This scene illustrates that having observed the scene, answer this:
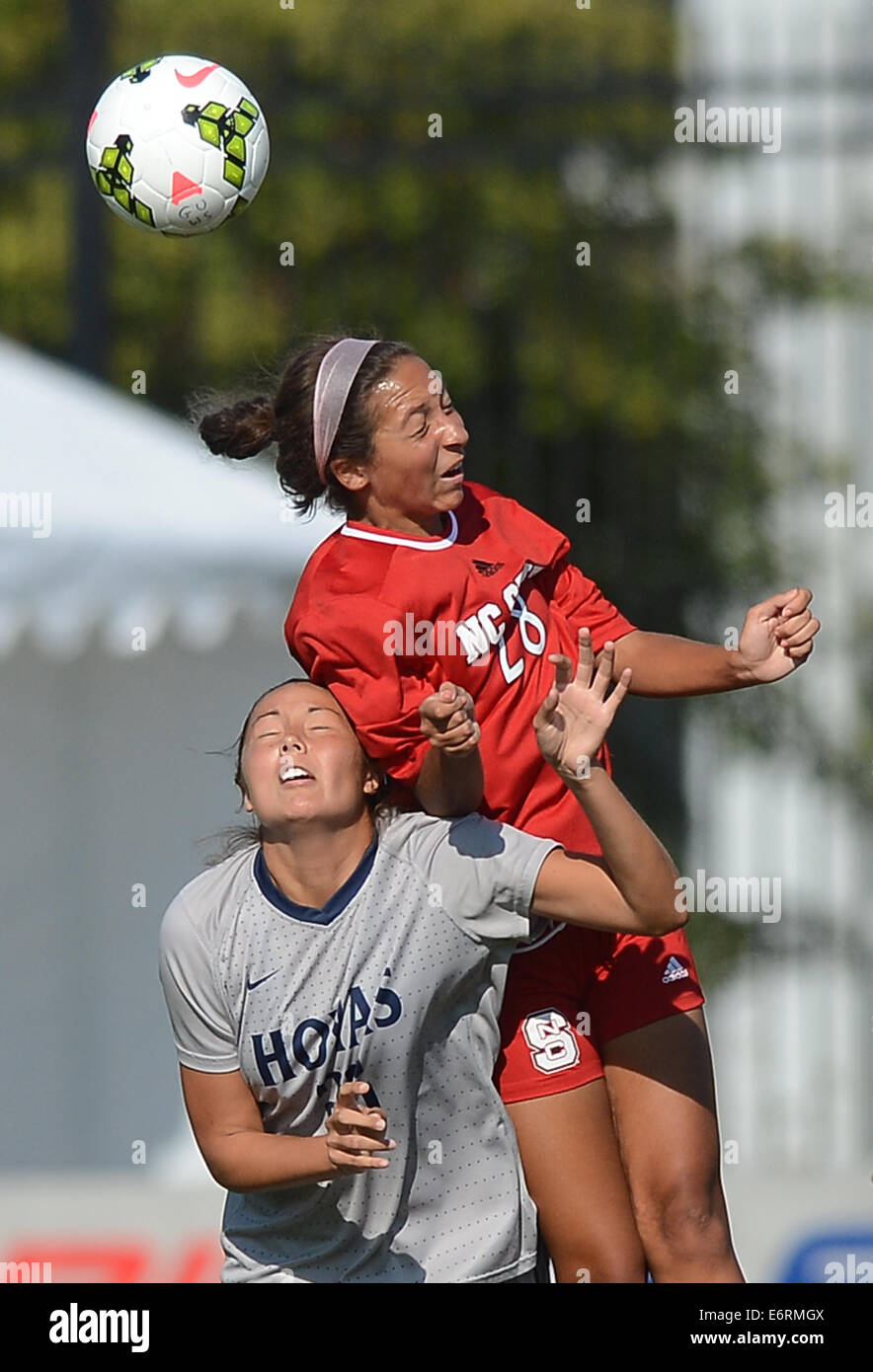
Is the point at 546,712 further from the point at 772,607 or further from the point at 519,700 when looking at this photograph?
the point at 772,607

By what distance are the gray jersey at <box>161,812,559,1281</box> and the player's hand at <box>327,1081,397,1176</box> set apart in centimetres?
21

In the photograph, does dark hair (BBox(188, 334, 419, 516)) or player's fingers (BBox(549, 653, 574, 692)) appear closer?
player's fingers (BBox(549, 653, 574, 692))

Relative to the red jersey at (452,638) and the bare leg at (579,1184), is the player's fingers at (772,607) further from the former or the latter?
the bare leg at (579,1184)

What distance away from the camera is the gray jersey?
3.10 m

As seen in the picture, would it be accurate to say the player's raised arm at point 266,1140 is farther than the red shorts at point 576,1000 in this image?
No

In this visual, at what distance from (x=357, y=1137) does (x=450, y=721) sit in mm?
604

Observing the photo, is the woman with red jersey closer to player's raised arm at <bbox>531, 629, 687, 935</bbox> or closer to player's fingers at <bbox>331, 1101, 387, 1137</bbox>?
player's raised arm at <bbox>531, 629, 687, 935</bbox>

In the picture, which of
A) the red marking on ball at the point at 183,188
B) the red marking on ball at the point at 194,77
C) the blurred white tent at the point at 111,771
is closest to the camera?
the red marking on ball at the point at 183,188

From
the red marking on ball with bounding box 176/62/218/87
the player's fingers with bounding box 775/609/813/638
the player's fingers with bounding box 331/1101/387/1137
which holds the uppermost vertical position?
the red marking on ball with bounding box 176/62/218/87

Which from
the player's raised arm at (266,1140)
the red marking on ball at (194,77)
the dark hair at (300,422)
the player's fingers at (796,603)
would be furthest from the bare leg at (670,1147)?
the red marking on ball at (194,77)

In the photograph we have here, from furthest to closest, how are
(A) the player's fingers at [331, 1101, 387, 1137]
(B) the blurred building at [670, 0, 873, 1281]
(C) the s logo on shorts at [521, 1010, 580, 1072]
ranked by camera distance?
1. (B) the blurred building at [670, 0, 873, 1281]
2. (C) the s logo on shorts at [521, 1010, 580, 1072]
3. (A) the player's fingers at [331, 1101, 387, 1137]

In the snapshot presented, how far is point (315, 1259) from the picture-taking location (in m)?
3.20

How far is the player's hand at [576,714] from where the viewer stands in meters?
2.93

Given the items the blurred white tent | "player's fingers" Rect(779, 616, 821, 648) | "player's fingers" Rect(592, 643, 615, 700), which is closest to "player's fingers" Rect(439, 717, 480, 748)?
"player's fingers" Rect(592, 643, 615, 700)
